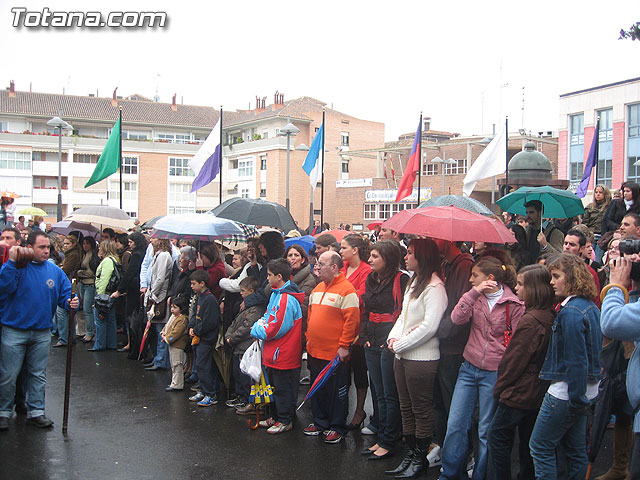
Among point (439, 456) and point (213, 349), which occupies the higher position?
point (213, 349)

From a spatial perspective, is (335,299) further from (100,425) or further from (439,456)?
(100,425)

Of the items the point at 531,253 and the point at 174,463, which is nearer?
the point at 174,463

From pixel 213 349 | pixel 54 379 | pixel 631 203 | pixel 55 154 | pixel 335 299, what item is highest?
pixel 55 154

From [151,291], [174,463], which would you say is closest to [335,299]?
[174,463]

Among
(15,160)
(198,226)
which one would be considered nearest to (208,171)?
(198,226)

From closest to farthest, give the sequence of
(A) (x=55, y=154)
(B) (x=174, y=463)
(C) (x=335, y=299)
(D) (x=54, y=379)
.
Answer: (B) (x=174, y=463) → (C) (x=335, y=299) → (D) (x=54, y=379) → (A) (x=55, y=154)

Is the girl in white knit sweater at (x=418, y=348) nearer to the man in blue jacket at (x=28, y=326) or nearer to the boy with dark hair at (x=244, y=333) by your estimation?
the boy with dark hair at (x=244, y=333)

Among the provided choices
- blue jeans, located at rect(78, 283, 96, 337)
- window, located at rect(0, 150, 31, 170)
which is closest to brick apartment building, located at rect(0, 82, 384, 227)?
window, located at rect(0, 150, 31, 170)

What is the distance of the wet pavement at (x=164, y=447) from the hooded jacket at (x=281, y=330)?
80cm

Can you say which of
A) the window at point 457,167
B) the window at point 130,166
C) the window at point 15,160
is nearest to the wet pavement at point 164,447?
the window at point 457,167

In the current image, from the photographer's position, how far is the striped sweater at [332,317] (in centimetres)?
633

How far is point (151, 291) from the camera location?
9.73m

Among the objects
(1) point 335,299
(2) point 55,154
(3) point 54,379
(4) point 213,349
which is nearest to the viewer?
(1) point 335,299

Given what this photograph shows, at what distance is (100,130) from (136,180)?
705 centimetres
